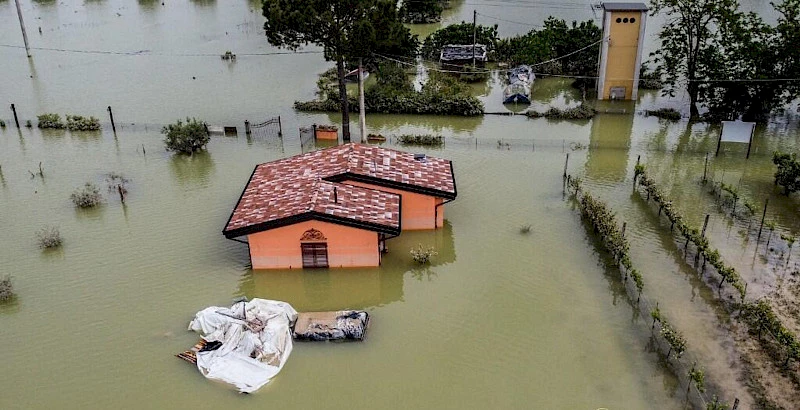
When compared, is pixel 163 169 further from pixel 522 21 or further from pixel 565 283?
pixel 522 21

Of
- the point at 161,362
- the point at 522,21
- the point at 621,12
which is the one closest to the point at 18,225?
the point at 161,362

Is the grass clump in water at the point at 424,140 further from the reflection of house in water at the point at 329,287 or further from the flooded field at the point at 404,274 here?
the reflection of house in water at the point at 329,287

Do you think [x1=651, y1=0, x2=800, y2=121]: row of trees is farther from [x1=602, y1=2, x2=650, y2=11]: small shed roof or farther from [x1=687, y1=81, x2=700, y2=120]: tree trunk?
[x1=602, y1=2, x2=650, y2=11]: small shed roof

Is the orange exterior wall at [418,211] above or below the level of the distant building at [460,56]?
below

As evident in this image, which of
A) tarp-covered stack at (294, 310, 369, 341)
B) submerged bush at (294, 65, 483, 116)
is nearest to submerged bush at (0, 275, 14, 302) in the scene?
tarp-covered stack at (294, 310, 369, 341)

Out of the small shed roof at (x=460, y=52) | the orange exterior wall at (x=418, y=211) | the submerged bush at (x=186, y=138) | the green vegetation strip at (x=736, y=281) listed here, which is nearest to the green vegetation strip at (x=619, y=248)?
the green vegetation strip at (x=736, y=281)

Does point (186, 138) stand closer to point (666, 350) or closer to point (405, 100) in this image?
point (405, 100)

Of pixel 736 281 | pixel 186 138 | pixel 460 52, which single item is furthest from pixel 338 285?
pixel 460 52
